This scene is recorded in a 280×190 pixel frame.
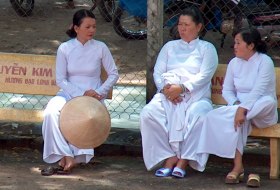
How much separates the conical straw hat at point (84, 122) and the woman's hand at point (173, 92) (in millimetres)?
551

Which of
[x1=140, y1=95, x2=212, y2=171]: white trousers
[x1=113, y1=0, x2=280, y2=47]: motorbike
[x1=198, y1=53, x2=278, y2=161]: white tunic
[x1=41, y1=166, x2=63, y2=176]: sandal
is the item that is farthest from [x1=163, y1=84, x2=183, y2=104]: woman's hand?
[x1=113, y1=0, x2=280, y2=47]: motorbike

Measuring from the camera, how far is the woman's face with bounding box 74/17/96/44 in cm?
664

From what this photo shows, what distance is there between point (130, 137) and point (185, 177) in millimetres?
988

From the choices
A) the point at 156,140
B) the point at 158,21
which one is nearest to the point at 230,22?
the point at 158,21

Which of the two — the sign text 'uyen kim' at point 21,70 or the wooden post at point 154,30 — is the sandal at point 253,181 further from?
the sign text 'uyen kim' at point 21,70

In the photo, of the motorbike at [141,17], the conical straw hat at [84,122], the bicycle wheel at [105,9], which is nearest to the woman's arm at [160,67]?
the conical straw hat at [84,122]

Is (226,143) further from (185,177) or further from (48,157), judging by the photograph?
(48,157)

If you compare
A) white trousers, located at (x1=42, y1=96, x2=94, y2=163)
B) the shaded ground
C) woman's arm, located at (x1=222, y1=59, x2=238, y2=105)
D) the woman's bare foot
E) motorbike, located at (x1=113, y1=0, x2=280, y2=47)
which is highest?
motorbike, located at (x1=113, y1=0, x2=280, y2=47)

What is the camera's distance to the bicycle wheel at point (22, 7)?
44.0 feet

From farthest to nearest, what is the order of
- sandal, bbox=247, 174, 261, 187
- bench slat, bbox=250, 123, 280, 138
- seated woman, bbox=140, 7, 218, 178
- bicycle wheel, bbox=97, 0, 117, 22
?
bicycle wheel, bbox=97, 0, 117, 22 → seated woman, bbox=140, 7, 218, 178 → bench slat, bbox=250, 123, 280, 138 → sandal, bbox=247, 174, 261, 187

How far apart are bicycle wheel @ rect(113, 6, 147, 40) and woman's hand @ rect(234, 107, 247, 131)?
5.15 meters

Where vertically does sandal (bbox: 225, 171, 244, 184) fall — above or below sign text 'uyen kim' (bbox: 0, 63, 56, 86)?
below

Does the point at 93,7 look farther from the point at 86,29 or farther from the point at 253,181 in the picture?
the point at 253,181

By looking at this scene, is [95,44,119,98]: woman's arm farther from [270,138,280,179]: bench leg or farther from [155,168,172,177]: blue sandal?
[270,138,280,179]: bench leg
